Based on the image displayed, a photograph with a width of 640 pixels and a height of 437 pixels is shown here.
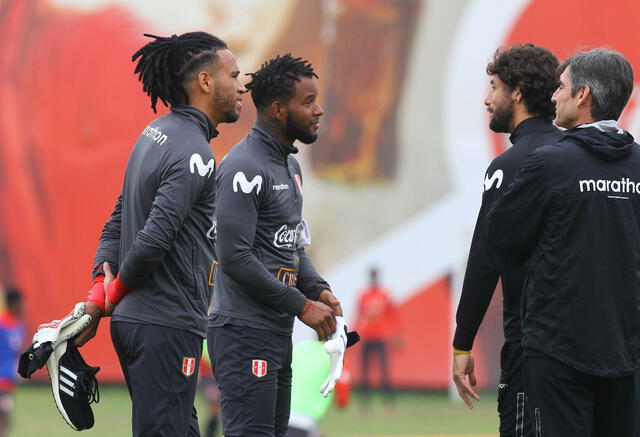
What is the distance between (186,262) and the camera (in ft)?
16.3

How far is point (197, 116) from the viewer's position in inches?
203

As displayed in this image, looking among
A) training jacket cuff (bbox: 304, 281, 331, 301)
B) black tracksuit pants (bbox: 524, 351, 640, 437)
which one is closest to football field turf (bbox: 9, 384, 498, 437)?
training jacket cuff (bbox: 304, 281, 331, 301)

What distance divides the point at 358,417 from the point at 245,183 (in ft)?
35.3

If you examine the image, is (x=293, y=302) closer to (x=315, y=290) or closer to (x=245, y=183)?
(x=315, y=290)

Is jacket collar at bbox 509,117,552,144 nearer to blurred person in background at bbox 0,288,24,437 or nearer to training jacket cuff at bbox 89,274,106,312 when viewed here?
training jacket cuff at bbox 89,274,106,312

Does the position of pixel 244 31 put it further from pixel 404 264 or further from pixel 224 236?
pixel 224 236

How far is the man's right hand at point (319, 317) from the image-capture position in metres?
5.46

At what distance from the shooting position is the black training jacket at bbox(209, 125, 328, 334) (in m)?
5.45

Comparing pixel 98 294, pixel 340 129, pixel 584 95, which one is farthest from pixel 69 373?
pixel 340 129

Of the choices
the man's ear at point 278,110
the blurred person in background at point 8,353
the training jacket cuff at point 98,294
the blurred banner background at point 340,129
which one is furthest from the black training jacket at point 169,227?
the blurred banner background at point 340,129

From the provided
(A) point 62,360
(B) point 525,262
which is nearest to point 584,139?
(B) point 525,262

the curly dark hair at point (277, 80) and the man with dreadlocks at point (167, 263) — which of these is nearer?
the man with dreadlocks at point (167, 263)

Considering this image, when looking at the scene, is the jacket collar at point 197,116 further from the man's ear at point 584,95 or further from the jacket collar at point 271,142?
the man's ear at point 584,95

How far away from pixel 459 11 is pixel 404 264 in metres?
4.70
